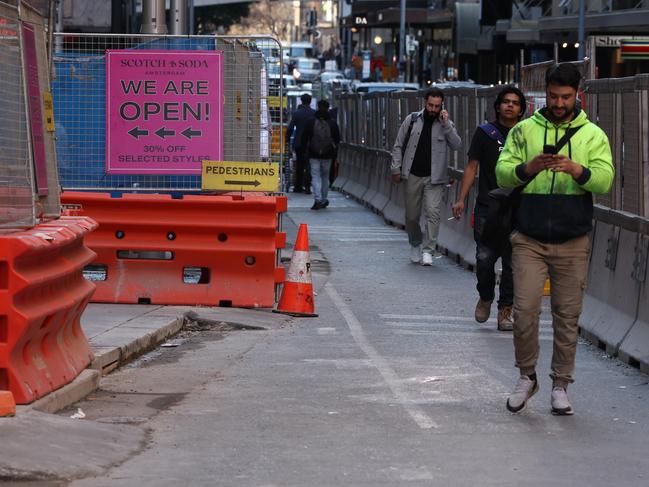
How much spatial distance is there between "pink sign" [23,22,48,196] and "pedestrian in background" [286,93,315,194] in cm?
1914

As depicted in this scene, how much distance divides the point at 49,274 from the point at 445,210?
1322 cm

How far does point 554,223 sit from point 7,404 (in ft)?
10.7

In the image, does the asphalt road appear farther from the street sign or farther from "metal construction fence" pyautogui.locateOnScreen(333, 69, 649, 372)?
the street sign

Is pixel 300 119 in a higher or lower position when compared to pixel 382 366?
higher

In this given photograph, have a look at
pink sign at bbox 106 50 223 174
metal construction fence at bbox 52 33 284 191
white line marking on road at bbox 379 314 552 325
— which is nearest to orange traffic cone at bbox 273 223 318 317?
white line marking on road at bbox 379 314 552 325

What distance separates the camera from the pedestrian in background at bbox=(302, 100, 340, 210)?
27672mm

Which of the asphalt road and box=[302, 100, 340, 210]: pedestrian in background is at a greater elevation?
box=[302, 100, 340, 210]: pedestrian in background

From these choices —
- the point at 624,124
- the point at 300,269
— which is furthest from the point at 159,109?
the point at 624,124

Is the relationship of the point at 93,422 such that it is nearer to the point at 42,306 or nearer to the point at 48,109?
the point at 42,306

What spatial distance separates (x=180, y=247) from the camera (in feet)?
44.2

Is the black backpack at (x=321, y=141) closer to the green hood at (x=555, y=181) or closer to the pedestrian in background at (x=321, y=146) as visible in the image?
the pedestrian in background at (x=321, y=146)

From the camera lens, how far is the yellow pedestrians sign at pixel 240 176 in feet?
45.1

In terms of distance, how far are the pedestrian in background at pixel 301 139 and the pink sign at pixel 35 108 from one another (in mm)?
19137

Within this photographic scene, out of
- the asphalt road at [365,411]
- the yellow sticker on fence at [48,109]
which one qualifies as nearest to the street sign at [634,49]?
A: the asphalt road at [365,411]
